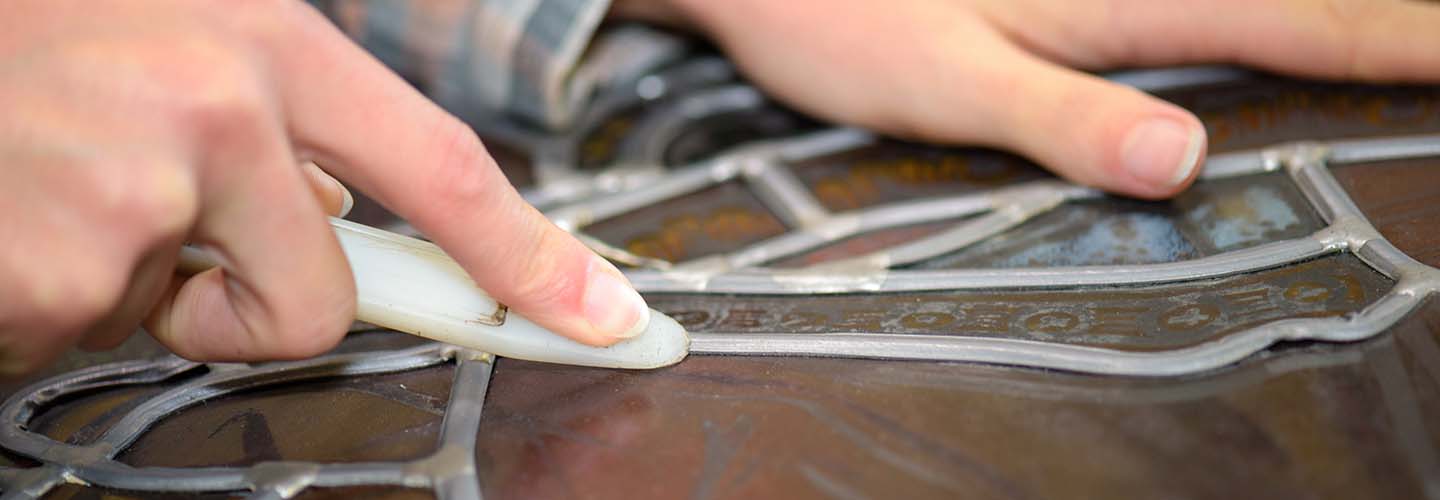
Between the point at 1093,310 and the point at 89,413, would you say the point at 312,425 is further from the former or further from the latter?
the point at 1093,310

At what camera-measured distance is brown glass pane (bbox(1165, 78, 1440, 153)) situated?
1.88 feet

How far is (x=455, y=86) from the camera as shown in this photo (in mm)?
774

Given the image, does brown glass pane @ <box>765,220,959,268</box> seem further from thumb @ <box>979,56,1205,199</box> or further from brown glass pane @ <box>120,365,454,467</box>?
brown glass pane @ <box>120,365,454,467</box>

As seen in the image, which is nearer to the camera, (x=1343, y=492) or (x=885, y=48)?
(x=1343, y=492)

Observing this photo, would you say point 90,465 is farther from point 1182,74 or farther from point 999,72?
point 1182,74

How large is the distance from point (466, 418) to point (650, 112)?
0.37 metres

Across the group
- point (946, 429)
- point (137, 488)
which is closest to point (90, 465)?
point (137, 488)

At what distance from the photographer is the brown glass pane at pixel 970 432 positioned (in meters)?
0.34

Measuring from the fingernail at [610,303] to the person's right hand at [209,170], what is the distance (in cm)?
3

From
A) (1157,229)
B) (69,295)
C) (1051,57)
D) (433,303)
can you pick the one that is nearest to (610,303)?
(433,303)

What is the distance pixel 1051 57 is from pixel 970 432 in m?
0.38

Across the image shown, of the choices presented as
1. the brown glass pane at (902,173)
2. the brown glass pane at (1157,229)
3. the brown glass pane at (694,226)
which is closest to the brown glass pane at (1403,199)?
the brown glass pane at (1157,229)

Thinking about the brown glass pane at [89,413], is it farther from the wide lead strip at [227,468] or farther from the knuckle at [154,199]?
the knuckle at [154,199]

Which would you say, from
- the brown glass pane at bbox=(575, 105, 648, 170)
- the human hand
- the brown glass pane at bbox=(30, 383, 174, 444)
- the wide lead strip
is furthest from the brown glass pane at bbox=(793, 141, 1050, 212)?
the brown glass pane at bbox=(30, 383, 174, 444)
